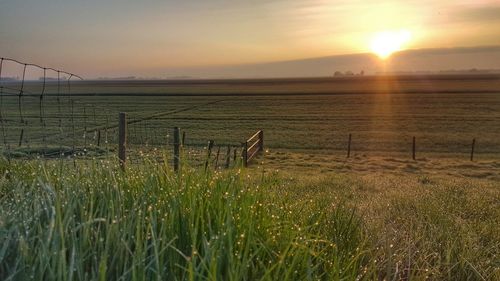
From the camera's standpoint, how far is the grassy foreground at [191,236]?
97.9 inches

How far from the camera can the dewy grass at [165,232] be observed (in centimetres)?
245

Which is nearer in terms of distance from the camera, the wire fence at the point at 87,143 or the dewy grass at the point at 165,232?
the dewy grass at the point at 165,232

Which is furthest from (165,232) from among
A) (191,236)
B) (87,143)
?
(87,143)

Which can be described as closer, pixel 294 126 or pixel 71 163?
pixel 71 163

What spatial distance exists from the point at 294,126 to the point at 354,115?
1614cm

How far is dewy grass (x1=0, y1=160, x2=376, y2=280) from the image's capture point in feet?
8.05

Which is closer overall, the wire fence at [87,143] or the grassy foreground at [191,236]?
the grassy foreground at [191,236]

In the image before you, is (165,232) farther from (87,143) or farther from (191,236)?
(87,143)

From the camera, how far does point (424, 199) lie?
745 cm

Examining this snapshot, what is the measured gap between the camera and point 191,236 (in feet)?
9.33

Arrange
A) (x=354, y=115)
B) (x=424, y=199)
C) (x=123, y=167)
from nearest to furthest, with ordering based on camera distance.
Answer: (x=123, y=167), (x=424, y=199), (x=354, y=115)

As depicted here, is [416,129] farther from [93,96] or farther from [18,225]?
[93,96]

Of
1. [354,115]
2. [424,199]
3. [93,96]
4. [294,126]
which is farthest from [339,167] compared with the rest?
[93,96]

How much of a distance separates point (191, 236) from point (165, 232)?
16cm
